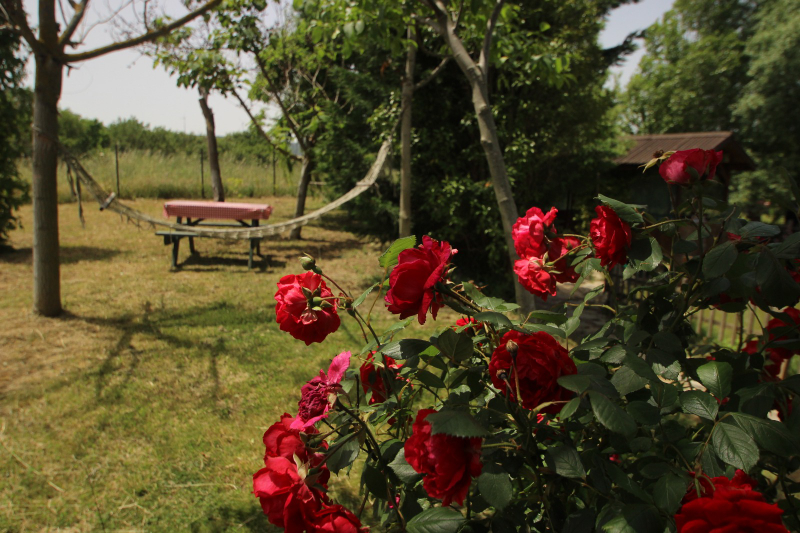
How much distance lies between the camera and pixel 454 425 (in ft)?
1.95

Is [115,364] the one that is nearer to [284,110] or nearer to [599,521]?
[599,521]

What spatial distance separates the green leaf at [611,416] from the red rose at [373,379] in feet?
1.10

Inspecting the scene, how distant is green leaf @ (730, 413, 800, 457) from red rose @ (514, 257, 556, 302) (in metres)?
0.35

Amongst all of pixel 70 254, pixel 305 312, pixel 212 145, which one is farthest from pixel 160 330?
pixel 212 145

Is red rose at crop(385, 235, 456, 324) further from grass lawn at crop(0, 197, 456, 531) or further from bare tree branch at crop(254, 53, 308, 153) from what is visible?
bare tree branch at crop(254, 53, 308, 153)

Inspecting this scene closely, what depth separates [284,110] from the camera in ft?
25.7

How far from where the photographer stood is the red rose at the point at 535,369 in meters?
0.67

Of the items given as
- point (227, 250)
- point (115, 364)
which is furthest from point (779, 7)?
point (115, 364)

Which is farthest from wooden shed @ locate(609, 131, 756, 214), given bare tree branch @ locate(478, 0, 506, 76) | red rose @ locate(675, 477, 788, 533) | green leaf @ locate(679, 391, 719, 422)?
red rose @ locate(675, 477, 788, 533)

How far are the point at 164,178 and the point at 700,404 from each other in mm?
14481

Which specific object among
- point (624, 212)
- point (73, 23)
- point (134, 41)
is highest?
point (73, 23)

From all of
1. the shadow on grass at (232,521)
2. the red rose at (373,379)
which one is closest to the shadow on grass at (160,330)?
the shadow on grass at (232,521)

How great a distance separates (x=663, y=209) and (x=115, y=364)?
974 cm

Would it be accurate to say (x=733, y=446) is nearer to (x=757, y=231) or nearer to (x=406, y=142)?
(x=757, y=231)
